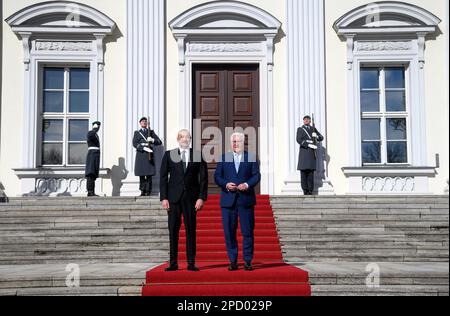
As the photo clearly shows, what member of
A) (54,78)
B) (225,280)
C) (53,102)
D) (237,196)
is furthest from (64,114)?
(225,280)

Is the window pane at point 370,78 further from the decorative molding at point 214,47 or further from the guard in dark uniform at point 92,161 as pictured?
the guard in dark uniform at point 92,161

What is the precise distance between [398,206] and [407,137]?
130 inches

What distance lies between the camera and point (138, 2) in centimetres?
1288

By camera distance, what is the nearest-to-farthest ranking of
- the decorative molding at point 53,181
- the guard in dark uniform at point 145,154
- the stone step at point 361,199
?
the stone step at point 361,199
the guard in dark uniform at point 145,154
the decorative molding at point 53,181

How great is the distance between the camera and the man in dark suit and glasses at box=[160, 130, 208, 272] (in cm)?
677

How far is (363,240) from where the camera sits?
29.1ft

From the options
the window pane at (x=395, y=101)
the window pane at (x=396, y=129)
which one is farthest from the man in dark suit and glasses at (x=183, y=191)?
the window pane at (x=395, y=101)

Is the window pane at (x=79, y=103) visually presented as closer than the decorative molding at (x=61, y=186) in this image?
No

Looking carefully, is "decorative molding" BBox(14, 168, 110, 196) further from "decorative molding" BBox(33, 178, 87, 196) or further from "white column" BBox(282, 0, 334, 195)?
"white column" BBox(282, 0, 334, 195)

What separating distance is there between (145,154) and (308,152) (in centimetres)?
347

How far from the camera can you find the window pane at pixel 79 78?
13023 millimetres

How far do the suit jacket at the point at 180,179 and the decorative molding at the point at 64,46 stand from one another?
693 centimetres
